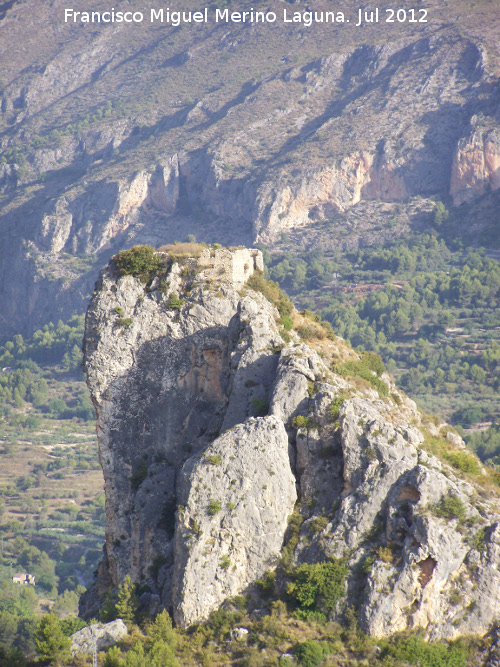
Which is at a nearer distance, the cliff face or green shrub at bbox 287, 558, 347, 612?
the cliff face

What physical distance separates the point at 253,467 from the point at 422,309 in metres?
124

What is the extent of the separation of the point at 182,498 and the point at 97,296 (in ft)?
33.5

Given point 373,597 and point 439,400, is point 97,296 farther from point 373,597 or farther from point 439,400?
point 439,400

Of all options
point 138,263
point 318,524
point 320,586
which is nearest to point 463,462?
point 318,524

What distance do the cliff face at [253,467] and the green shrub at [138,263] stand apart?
435 mm

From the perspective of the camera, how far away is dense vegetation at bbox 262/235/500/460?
122 metres

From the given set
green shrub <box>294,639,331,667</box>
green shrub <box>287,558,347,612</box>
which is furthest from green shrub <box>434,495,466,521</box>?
green shrub <box>294,639,331,667</box>

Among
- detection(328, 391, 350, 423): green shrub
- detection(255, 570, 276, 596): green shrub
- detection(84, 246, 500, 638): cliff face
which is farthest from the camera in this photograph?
detection(328, 391, 350, 423): green shrub

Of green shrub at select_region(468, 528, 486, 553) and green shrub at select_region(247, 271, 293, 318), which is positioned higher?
green shrub at select_region(247, 271, 293, 318)

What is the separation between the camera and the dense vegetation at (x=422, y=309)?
4808 inches

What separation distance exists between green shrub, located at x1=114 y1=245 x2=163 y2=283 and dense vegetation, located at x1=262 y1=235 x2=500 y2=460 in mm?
63628

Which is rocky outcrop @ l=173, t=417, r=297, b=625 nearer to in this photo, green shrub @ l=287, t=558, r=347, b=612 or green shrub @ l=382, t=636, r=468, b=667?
green shrub @ l=287, t=558, r=347, b=612

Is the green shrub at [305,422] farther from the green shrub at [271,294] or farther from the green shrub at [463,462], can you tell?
the green shrub at [271,294]

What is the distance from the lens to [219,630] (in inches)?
1128
